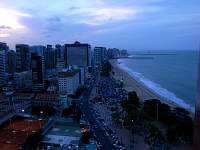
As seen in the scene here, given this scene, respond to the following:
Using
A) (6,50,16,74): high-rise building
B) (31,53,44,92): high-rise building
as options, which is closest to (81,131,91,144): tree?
(31,53,44,92): high-rise building

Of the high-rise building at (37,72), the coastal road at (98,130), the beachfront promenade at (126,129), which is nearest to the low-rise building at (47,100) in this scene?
the coastal road at (98,130)

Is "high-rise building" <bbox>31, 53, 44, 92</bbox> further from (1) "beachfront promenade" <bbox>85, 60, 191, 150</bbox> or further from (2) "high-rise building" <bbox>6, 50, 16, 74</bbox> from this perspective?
(2) "high-rise building" <bbox>6, 50, 16, 74</bbox>

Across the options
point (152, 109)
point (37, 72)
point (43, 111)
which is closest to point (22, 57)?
point (37, 72)

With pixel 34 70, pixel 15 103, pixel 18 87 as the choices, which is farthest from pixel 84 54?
pixel 15 103

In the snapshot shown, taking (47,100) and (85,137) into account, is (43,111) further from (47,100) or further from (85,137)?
(85,137)

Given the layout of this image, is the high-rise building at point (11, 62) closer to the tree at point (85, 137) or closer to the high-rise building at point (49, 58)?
the high-rise building at point (49, 58)
